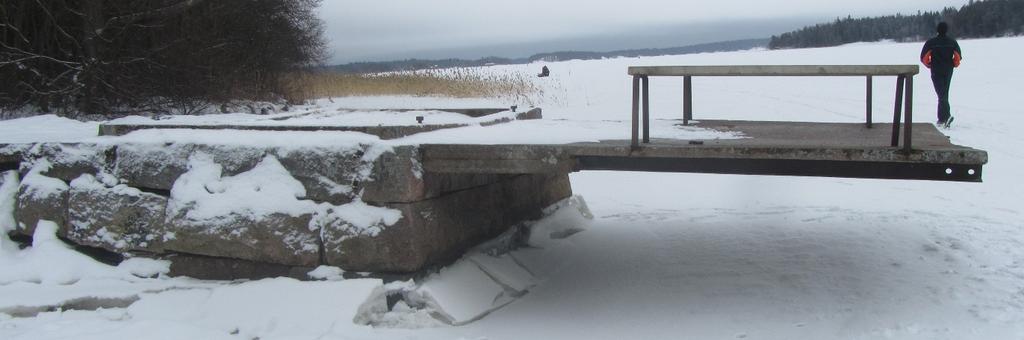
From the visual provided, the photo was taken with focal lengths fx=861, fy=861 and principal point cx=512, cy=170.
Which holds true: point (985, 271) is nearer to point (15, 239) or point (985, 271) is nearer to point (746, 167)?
point (746, 167)

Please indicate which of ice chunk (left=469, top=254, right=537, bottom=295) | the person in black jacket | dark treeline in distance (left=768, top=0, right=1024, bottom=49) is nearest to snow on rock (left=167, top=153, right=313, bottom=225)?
ice chunk (left=469, top=254, right=537, bottom=295)

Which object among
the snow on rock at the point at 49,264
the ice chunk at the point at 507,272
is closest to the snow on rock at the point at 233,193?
the snow on rock at the point at 49,264

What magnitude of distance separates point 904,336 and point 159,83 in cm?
1328

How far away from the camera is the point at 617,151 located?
16.3 ft

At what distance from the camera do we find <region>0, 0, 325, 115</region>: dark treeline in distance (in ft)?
42.5

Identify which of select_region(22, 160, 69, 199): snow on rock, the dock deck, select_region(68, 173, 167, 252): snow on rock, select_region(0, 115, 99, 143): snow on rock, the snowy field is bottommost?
the snowy field

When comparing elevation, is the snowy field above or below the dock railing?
below

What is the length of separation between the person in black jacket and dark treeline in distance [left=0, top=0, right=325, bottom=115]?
12.0 metres

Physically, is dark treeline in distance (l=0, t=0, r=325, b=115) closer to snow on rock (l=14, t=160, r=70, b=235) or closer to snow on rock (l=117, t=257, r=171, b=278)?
snow on rock (l=14, t=160, r=70, b=235)

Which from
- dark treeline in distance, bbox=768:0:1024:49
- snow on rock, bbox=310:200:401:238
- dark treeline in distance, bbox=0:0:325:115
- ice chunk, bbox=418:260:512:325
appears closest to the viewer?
ice chunk, bbox=418:260:512:325

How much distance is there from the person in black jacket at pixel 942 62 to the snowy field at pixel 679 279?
3.97 m

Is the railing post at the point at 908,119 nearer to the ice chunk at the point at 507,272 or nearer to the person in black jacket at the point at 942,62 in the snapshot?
the ice chunk at the point at 507,272

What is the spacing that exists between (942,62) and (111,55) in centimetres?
1291

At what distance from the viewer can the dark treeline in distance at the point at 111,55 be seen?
1295cm
